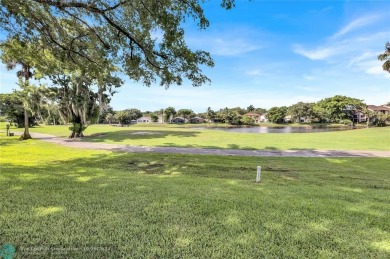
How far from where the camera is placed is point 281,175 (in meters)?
9.09

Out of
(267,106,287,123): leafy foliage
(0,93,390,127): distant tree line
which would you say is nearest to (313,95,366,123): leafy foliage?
(0,93,390,127): distant tree line

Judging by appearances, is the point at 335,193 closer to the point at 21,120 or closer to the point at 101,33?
the point at 101,33

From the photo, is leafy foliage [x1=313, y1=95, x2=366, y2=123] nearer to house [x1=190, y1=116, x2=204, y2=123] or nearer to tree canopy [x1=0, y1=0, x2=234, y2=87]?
house [x1=190, y1=116, x2=204, y2=123]

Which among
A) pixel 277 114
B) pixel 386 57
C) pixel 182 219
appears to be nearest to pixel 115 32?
pixel 182 219

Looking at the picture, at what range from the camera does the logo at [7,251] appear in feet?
8.05

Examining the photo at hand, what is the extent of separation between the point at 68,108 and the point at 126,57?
1848 centimetres

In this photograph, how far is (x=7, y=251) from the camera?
2.50m

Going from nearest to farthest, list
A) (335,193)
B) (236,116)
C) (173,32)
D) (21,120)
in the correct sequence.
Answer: (335,193) < (173,32) < (21,120) < (236,116)

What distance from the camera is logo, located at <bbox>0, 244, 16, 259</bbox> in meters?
2.46

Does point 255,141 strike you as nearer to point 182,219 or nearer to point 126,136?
point 126,136

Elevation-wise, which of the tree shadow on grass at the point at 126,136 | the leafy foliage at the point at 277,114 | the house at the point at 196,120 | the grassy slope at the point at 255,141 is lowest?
the grassy slope at the point at 255,141

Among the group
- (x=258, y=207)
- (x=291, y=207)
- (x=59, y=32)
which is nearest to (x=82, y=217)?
(x=258, y=207)

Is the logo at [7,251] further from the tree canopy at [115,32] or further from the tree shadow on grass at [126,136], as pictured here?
the tree shadow on grass at [126,136]

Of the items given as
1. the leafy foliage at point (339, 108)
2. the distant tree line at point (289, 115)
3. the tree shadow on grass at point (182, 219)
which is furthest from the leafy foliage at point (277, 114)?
the tree shadow on grass at point (182, 219)
